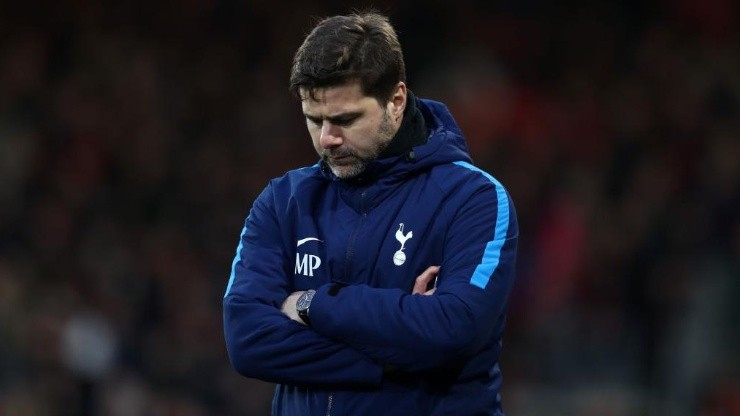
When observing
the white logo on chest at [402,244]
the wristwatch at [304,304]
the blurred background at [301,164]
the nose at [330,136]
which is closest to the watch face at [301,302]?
the wristwatch at [304,304]

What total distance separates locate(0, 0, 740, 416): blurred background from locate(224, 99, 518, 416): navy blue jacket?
4.53 meters

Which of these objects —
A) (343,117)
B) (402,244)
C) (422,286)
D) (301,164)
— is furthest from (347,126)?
(301,164)

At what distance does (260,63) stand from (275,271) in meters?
7.27

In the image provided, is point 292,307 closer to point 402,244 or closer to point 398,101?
point 402,244

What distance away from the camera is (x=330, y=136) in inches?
112

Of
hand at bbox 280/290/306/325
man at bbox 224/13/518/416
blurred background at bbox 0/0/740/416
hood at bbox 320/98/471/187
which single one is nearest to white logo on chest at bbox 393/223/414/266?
man at bbox 224/13/518/416

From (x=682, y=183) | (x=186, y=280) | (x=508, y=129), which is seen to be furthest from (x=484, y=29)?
(x=186, y=280)

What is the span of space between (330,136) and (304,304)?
0.38m

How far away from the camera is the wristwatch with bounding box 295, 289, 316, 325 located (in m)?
2.86

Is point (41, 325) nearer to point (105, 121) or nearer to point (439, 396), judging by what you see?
point (105, 121)

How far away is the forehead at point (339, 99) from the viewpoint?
283 centimetres

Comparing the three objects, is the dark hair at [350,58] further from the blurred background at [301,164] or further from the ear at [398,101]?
the blurred background at [301,164]

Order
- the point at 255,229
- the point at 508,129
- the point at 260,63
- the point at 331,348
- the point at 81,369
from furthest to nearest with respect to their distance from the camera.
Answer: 1. the point at 260,63
2. the point at 508,129
3. the point at 81,369
4. the point at 255,229
5. the point at 331,348

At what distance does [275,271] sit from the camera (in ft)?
9.75
